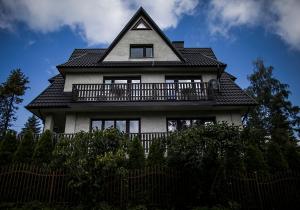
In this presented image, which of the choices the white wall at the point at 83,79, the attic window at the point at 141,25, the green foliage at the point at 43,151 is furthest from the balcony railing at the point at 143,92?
the attic window at the point at 141,25

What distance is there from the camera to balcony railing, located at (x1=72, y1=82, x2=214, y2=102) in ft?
48.1

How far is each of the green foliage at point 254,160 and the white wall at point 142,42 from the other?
861 cm

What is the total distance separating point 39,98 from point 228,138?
11909 millimetres

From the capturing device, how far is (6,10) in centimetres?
2641

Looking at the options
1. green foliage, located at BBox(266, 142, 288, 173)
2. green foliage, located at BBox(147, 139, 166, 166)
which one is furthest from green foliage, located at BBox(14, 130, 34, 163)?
green foliage, located at BBox(266, 142, 288, 173)

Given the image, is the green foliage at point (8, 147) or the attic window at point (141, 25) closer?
the green foliage at point (8, 147)

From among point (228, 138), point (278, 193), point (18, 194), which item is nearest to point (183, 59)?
point (228, 138)

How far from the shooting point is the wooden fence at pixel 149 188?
8898 millimetres

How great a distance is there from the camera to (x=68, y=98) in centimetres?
1509

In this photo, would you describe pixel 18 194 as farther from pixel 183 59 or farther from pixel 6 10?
pixel 6 10

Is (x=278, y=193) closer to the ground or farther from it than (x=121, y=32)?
closer to the ground

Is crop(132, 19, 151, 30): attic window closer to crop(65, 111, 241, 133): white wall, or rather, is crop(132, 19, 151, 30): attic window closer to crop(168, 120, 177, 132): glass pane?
crop(65, 111, 241, 133): white wall

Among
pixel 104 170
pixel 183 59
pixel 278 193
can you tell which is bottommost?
pixel 278 193

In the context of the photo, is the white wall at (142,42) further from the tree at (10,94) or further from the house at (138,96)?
the tree at (10,94)
